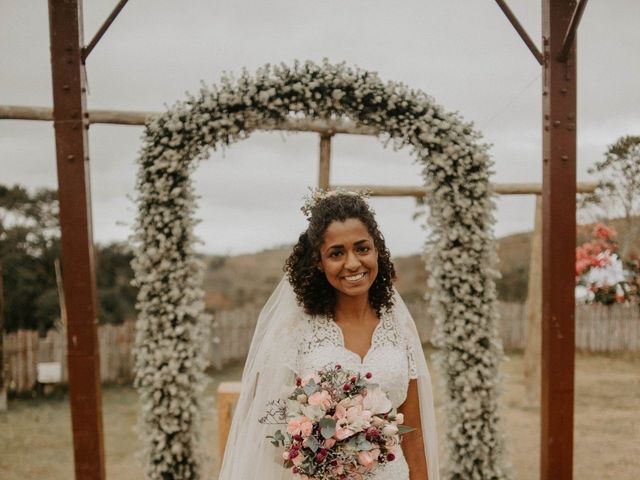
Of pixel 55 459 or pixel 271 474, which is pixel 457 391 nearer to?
pixel 271 474

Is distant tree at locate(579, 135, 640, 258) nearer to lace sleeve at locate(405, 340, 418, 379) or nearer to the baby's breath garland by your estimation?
the baby's breath garland

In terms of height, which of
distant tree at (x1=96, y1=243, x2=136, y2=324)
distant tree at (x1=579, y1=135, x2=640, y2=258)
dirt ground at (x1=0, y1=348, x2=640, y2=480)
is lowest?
dirt ground at (x1=0, y1=348, x2=640, y2=480)

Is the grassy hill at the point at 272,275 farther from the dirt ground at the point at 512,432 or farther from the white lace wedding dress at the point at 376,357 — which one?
the white lace wedding dress at the point at 376,357

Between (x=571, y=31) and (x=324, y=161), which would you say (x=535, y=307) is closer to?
(x=324, y=161)

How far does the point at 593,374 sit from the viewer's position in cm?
1033

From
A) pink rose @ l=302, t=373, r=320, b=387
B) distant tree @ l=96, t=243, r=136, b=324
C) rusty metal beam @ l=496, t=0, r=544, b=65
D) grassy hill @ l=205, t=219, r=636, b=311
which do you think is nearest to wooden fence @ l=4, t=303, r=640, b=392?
grassy hill @ l=205, t=219, r=636, b=311

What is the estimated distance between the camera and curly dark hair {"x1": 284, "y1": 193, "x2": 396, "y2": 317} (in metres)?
2.50

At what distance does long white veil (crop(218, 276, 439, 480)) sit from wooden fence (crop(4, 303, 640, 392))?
23.7ft

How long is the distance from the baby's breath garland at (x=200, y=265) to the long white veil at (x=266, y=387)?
2.17m

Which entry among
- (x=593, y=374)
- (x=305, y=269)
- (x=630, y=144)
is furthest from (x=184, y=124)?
→ (x=593, y=374)

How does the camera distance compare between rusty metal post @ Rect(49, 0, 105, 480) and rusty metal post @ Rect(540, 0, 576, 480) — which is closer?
rusty metal post @ Rect(49, 0, 105, 480)

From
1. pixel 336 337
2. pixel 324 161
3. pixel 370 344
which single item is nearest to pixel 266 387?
pixel 336 337

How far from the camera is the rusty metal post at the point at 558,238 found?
441 cm

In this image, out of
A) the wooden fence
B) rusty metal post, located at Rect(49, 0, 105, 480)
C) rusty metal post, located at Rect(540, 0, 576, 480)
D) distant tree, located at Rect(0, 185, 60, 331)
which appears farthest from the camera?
distant tree, located at Rect(0, 185, 60, 331)
